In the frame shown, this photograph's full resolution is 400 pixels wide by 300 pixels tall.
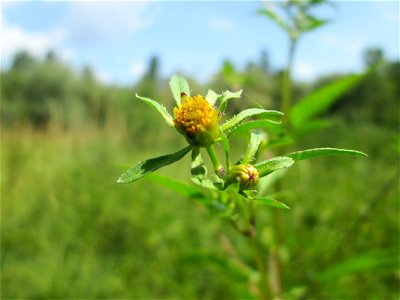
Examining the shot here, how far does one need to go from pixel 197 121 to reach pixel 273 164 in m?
0.09

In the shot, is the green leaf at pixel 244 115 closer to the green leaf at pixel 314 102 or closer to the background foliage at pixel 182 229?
the background foliage at pixel 182 229

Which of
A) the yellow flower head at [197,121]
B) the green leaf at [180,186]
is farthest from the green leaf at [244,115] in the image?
the green leaf at [180,186]

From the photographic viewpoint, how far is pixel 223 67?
4.24 ft

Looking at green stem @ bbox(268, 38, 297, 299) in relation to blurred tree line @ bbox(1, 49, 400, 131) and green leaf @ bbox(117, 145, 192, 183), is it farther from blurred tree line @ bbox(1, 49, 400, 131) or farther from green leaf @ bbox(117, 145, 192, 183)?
blurred tree line @ bbox(1, 49, 400, 131)

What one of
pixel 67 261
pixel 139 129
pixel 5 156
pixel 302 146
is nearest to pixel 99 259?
pixel 67 261

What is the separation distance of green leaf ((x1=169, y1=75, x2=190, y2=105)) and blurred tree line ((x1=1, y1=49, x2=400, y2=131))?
9.67ft

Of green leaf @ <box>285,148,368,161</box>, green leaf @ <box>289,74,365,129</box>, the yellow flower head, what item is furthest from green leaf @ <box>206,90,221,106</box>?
green leaf @ <box>289,74,365,129</box>

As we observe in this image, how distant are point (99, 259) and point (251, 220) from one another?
2289 mm

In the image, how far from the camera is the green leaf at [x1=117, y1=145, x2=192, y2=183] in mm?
410

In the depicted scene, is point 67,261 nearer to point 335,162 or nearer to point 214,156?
point 214,156

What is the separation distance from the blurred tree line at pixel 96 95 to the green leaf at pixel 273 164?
9.95 feet

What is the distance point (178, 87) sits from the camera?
51 centimetres

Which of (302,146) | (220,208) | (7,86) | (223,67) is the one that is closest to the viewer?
(220,208)

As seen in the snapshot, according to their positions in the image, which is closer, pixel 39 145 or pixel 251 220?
pixel 251 220
